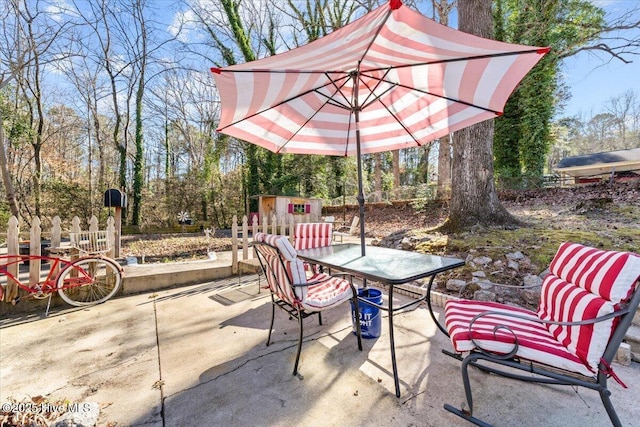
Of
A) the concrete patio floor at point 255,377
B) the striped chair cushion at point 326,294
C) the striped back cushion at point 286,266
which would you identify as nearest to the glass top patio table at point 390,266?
the striped chair cushion at point 326,294

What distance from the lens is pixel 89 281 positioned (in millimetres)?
3484

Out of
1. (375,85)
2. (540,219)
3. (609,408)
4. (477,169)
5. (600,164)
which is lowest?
(609,408)

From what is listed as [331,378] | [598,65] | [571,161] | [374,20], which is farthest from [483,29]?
[571,161]

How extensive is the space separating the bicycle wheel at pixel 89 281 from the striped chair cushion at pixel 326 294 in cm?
293

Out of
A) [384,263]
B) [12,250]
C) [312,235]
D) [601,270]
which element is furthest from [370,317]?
[12,250]

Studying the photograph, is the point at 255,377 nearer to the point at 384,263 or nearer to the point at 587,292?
the point at 384,263

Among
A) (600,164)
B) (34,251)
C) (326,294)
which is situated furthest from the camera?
(600,164)

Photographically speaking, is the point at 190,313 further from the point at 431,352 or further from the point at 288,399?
the point at 431,352

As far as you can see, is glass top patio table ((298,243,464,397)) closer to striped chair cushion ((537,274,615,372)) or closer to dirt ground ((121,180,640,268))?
striped chair cushion ((537,274,615,372))

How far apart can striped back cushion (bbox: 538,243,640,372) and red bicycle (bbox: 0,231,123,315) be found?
4.57 meters

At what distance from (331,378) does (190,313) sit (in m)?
2.00

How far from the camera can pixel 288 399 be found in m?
1.78

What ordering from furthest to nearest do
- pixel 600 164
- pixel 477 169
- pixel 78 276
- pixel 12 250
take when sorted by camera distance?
pixel 600 164, pixel 477 169, pixel 78 276, pixel 12 250

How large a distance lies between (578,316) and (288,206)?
32.8 feet
